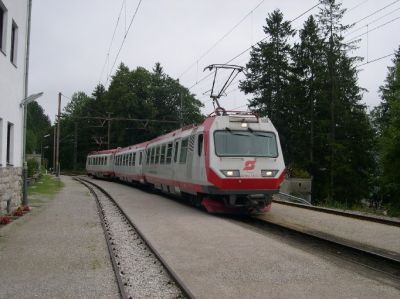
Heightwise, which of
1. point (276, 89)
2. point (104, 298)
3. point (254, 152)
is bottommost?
point (104, 298)

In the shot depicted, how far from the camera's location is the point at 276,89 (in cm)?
4825

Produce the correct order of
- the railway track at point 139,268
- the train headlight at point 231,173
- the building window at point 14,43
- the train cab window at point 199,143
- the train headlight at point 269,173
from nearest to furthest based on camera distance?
the railway track at point 139,268
the train headlight at point 231,173
the train headlight at point 269,173
the train cab window at point 199,143
the building window at point 14,43

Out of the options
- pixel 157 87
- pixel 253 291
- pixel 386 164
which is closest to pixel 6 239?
pixel 253 291

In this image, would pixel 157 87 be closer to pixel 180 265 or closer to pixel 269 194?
pixel 269 194

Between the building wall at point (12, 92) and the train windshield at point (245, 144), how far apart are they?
19.1ft

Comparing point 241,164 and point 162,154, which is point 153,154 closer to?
point 162,154

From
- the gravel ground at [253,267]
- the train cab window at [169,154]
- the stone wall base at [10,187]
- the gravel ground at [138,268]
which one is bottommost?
the gravel ground at [138,268]

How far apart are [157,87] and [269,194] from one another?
55350 millimetres

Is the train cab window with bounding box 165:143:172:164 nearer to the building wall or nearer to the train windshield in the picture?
the train windshield

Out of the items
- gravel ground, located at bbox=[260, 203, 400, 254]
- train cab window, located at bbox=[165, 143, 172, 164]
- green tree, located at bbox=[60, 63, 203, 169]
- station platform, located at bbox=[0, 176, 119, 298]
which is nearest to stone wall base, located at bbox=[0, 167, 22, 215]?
station platform, located at bbox=[0, 176, 119, 298]

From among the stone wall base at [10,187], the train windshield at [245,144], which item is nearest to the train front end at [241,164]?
the train windshield at [245,144]

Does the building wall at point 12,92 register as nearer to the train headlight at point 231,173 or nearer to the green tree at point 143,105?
the train headlight at point 231,173

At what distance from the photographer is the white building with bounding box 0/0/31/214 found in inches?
546

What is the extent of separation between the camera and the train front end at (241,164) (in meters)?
14.2
